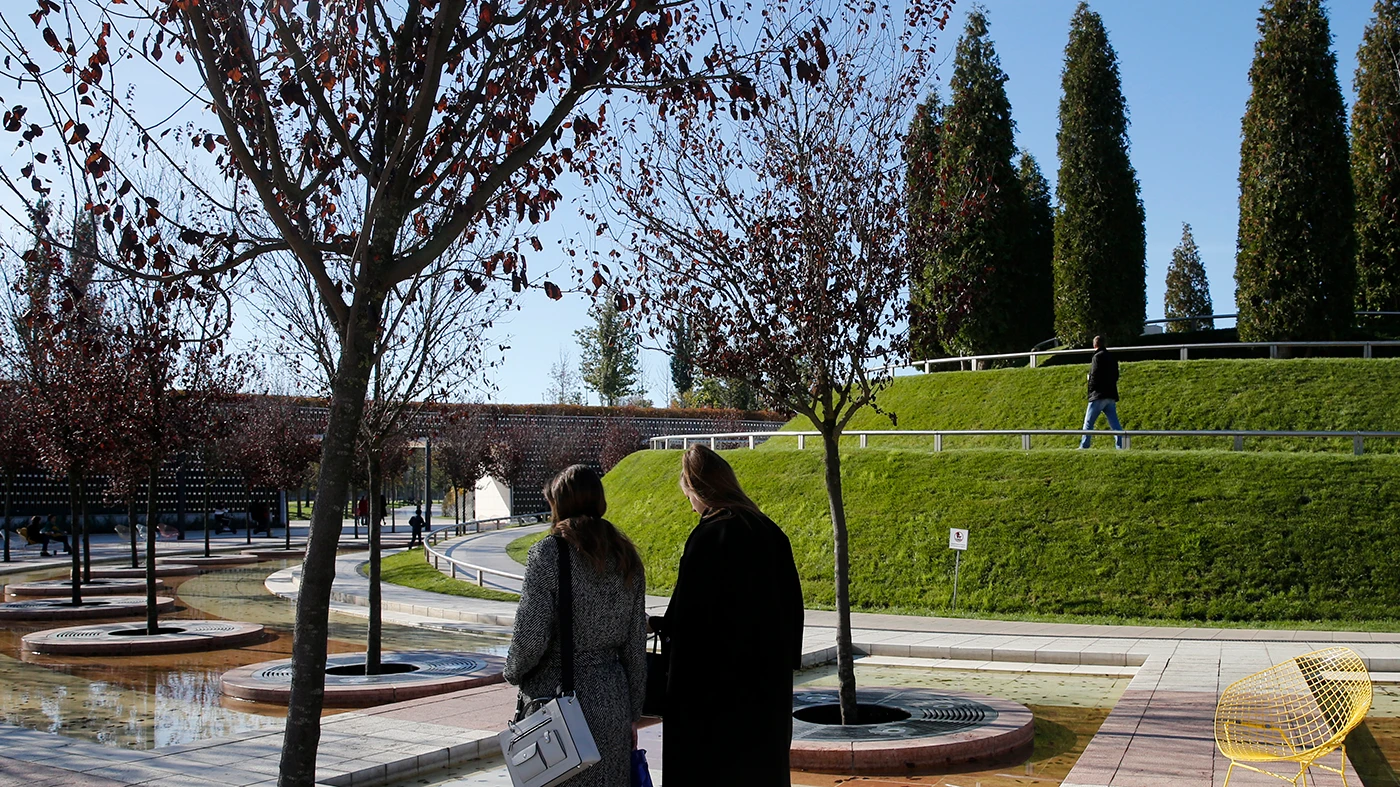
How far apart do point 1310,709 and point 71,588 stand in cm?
2182

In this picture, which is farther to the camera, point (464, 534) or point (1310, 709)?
point (464, 534)

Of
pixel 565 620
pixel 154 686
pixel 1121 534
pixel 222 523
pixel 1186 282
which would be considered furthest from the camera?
pixel 1186 282

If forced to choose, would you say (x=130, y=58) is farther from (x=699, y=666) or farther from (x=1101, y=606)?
(x=1101, y=606)

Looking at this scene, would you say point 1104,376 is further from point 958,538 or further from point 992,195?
point 992,195

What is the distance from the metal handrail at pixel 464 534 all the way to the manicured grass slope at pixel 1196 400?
32.4 feet

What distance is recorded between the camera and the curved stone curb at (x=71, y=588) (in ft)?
71.6

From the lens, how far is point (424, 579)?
25141 millimetres

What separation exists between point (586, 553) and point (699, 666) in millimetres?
664

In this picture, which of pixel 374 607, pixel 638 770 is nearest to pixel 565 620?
pixel 638 770

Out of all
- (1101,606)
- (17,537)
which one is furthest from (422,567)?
(17,537)

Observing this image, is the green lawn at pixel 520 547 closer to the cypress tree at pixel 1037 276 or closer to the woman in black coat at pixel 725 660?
the cypress tree at pixel 1037 276

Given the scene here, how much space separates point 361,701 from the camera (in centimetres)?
1102

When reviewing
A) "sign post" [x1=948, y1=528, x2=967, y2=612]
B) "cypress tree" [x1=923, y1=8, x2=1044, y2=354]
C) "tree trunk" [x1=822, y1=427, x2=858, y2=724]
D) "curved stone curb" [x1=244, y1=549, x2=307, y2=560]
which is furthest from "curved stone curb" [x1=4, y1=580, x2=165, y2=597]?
"cypress tree" [x1=923, y1=8, x2=1044, y2=354]

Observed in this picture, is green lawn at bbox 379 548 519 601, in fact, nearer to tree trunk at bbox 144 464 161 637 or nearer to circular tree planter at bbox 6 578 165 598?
circular tree planter at bbox 6 578 165 598
